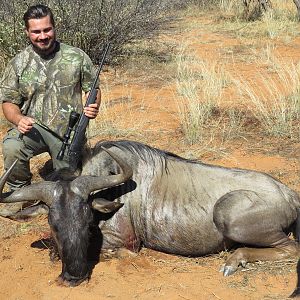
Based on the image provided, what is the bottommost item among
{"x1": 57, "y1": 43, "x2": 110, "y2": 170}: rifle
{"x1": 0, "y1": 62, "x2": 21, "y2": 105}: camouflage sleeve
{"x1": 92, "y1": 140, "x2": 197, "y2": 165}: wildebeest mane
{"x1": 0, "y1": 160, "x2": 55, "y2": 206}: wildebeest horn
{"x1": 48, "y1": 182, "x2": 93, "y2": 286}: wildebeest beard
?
{"x1": 48, "y1": 182, "x2": 93, "y2": 286}: wildebeest beard

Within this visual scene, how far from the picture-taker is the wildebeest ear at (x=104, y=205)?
409 centimetres

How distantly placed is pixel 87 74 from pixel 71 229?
1.99 metres

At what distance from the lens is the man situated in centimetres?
510

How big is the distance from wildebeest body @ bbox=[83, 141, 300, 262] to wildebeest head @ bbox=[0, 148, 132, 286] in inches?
9.9

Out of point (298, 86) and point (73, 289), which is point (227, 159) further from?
point (73, 289)

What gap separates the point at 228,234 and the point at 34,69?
8.05 ft

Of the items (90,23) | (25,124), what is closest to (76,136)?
(25,124)

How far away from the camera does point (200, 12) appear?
19.9 meters

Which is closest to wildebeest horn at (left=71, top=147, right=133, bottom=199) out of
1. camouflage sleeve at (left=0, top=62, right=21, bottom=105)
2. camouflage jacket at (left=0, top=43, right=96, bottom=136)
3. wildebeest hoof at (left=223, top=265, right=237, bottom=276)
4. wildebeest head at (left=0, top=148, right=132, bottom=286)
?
wildebeest head at (left=0, top=148, right=132, bottom=286)

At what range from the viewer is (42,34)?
4926 mm

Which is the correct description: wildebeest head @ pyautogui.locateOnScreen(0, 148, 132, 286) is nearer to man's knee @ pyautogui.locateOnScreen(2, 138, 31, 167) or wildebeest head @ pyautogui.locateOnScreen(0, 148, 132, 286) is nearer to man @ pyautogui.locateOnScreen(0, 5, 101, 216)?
man @ pyautogui.locateOnScreen(0, 5, 101, 216)

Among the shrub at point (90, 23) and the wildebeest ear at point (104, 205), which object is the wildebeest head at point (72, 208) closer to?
the wildebeest ear at point (104, 205)

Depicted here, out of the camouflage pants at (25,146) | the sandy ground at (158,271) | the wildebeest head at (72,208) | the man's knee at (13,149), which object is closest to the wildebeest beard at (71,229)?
the wildebeest head at (72,208)

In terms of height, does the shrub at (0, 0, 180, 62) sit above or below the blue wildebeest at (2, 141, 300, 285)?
above
